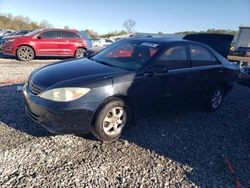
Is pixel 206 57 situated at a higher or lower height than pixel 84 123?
higher

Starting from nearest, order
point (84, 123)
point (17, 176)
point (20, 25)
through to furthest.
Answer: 1. point (17, 176)
2. point (84, 123)
3. point (20, 25)

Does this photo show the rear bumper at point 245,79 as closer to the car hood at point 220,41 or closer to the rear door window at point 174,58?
the car hood at point 220,41

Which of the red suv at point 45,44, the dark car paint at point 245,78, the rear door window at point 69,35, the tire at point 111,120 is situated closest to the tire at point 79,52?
the red suv at point 45,44

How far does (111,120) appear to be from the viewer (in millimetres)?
3457

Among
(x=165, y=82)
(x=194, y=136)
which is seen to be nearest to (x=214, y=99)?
(x=194, y=136)

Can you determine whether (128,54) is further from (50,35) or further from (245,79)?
(50,35)

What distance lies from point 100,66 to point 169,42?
133cm

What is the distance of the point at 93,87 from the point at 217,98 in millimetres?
3206

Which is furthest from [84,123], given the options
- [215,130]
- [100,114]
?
[215,130]

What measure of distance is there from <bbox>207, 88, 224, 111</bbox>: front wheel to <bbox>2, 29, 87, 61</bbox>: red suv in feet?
27.7

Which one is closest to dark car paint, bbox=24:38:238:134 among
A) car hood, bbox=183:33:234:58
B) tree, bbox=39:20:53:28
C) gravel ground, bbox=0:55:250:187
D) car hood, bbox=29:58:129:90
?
car hood, bbox=29:58:129:90

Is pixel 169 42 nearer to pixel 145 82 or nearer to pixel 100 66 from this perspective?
pixel 145 82

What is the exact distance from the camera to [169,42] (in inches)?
164

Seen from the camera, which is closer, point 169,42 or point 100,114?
point 100,114
